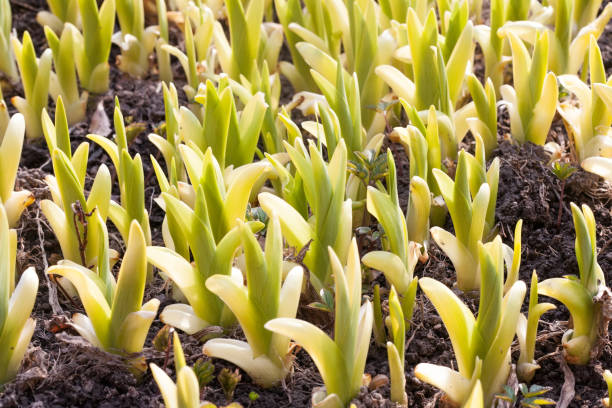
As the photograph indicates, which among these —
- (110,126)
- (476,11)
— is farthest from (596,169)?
(110,126)

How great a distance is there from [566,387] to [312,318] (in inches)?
17.9

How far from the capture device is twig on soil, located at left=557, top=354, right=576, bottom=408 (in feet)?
4.20

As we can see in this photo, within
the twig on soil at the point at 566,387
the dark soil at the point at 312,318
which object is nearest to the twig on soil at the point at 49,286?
the dark soil at the point at 312,318

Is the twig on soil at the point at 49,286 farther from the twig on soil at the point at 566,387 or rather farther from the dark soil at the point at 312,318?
the twig on soil at the point at 566,387

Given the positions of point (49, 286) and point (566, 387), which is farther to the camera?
point (49, 286)

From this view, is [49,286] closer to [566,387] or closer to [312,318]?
[312,318]

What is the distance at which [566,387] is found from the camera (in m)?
1.30

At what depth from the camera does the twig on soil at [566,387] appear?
1.28m

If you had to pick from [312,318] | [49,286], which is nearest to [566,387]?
[312,318]

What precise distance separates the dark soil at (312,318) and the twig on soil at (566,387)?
0.6 inches

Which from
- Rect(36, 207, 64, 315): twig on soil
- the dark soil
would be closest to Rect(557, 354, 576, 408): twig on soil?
the dark soil

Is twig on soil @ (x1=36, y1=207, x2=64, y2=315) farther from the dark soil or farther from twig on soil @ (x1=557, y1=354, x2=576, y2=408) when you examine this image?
twig on soil @ (x1=557, y1=354, x2=576, y2=408)

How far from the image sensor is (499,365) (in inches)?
48.4

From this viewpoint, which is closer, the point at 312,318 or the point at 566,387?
the point at 566,387
